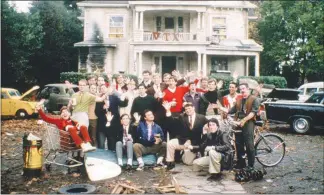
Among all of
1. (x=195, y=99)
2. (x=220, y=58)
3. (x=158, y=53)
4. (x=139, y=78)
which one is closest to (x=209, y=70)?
(x=220, y=58)

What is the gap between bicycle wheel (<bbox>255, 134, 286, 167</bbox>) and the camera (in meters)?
8.45

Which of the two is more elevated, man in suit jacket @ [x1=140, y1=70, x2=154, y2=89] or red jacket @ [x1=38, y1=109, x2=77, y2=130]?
man in suit jacket @ [x1=140, y1=70, x2=154, y2=89]

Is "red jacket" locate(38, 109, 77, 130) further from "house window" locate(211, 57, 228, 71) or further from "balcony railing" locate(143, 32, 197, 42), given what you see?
"house window" locate(211, 57, 228, 71)

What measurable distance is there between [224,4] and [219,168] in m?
23.3

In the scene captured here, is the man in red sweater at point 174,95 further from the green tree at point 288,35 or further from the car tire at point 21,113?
the green tree at point 288,35

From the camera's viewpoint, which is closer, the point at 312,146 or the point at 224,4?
the point at 312,146

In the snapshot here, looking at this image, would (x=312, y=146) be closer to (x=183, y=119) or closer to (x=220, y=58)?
(x=183, y=119)

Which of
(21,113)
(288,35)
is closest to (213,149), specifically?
(21,113)

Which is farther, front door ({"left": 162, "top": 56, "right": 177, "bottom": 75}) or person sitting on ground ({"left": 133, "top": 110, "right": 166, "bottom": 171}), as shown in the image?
front door ({"left": 162, "top": 56, "right": 177, "bottom": 75})

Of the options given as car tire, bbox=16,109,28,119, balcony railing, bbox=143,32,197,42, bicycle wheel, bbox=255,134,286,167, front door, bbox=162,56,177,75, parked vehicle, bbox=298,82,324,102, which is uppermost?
balcony railing, bbox=143,32,197,42

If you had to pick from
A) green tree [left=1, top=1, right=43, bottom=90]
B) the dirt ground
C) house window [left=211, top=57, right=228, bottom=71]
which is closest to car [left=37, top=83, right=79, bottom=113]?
green tree [left=1, top=1, right=43, bottom=90]

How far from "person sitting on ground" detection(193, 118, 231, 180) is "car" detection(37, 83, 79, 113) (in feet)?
37.2

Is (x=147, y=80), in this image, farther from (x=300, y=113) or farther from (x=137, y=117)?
(x=300, y=113)

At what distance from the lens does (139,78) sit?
25.8 m
